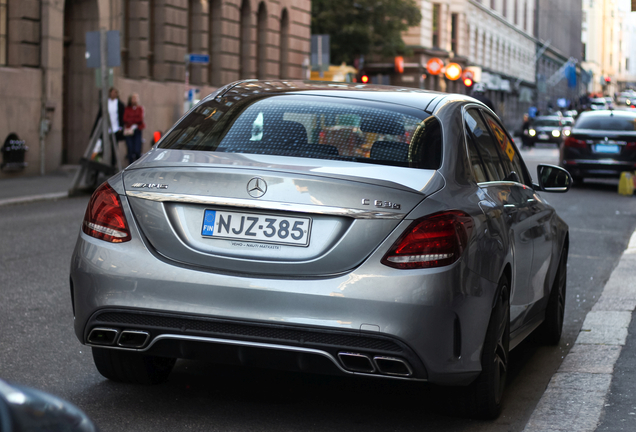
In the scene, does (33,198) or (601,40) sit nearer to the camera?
(33,198)

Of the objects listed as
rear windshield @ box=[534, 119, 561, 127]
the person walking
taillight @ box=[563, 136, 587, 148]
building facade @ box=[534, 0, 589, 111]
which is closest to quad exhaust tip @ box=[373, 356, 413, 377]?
taillight @ box=[563, 136, 587, 148]

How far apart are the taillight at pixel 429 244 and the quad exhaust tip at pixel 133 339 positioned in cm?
102

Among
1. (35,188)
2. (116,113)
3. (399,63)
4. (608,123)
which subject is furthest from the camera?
(399,63)

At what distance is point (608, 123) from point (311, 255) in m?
19.2

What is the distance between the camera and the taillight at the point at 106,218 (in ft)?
13.8

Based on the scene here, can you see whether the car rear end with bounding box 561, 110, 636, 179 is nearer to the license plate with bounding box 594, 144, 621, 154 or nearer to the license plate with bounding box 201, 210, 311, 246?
the license plate with bounding box 594, 144, 621, 154

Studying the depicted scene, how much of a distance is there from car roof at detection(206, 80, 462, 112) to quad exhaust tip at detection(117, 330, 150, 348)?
1379mm

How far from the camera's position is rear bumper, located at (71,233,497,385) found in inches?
152

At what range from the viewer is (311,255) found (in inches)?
155

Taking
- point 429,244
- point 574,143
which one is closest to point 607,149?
point 574,143

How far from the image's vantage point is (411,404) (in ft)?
15.6

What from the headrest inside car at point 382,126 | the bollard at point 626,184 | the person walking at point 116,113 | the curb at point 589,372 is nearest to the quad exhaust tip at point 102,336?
the headrest inside car at point 382,126

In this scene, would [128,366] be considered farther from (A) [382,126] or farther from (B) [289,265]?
(A) [382,126]

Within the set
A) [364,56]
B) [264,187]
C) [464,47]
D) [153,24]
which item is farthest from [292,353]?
[464,47]
